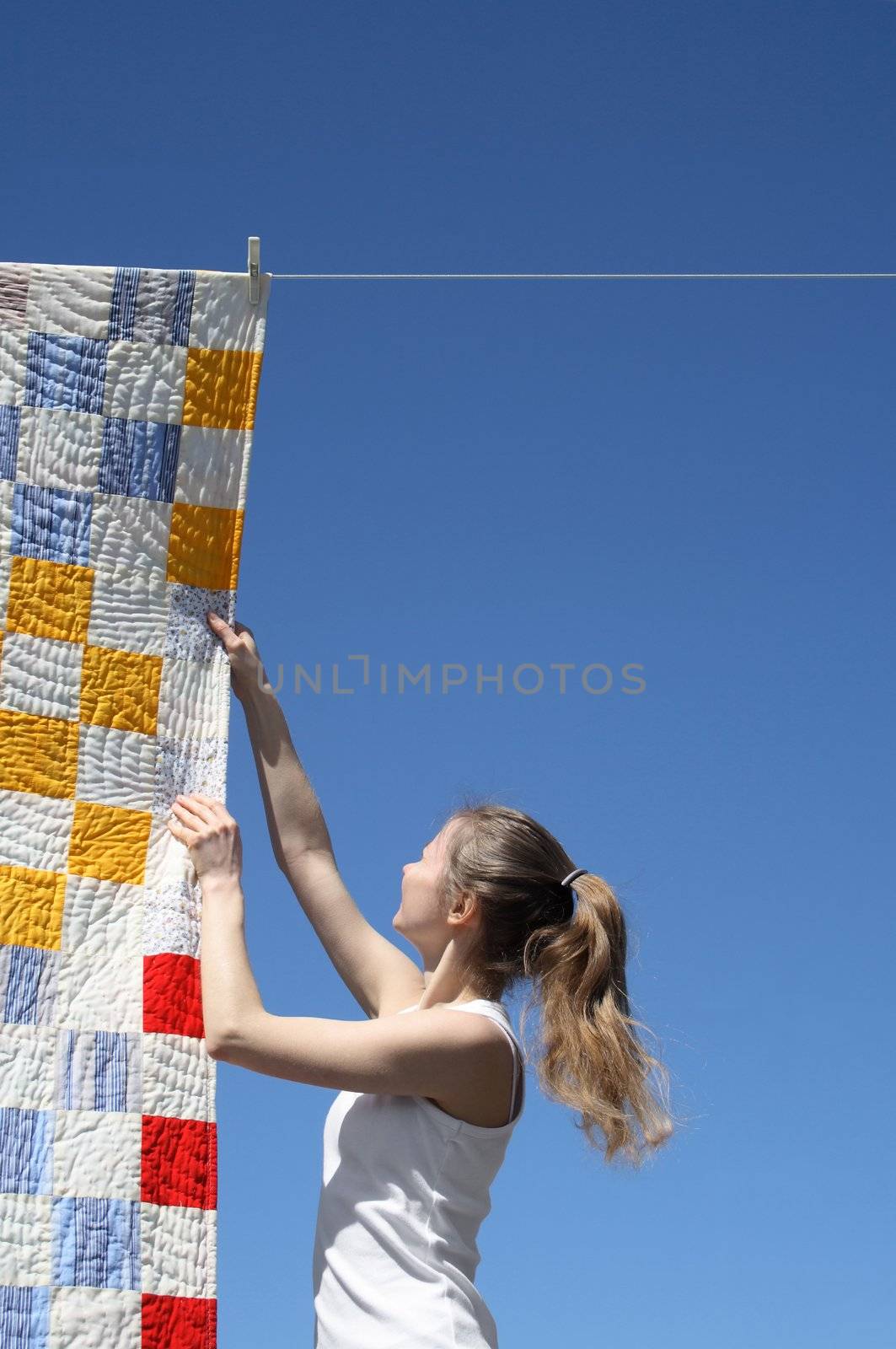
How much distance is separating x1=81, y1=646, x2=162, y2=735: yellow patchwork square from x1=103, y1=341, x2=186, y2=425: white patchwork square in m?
0.32

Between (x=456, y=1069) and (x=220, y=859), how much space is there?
390 millimetres

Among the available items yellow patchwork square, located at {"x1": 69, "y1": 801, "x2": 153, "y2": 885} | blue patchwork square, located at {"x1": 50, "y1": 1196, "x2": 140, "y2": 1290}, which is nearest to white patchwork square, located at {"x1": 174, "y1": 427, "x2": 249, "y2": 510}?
yellow patchwork square, located at {"x1": 69, "y1": 801, "x2": 153, "y2": 885}

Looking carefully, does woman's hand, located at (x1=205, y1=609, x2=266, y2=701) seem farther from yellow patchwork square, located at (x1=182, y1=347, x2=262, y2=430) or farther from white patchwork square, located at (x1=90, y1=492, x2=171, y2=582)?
yellow patchwork square, located at (x1=182, y1=347, x2=262, y2=430)

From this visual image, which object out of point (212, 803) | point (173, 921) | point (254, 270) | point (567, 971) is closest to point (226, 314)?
point (254, 270)

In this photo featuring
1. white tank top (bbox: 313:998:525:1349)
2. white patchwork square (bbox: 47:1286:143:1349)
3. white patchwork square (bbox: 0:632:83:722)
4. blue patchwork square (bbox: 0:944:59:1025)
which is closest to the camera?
white tank top (bbox: 313:998:525:1349)

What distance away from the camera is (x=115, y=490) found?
6.17 ft

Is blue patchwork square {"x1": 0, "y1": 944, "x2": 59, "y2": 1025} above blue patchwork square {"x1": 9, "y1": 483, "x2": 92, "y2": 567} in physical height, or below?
below

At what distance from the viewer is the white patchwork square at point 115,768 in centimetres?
179

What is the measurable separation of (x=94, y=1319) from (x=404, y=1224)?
0.37m

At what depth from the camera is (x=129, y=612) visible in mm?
1856

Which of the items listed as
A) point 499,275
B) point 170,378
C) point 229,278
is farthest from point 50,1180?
point 499,275

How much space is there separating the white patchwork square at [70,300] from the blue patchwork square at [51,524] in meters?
0.22

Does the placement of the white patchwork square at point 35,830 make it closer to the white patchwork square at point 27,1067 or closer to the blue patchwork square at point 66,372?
the white patchwork square at point 27,1067

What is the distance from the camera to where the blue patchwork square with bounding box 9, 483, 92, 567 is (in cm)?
183
